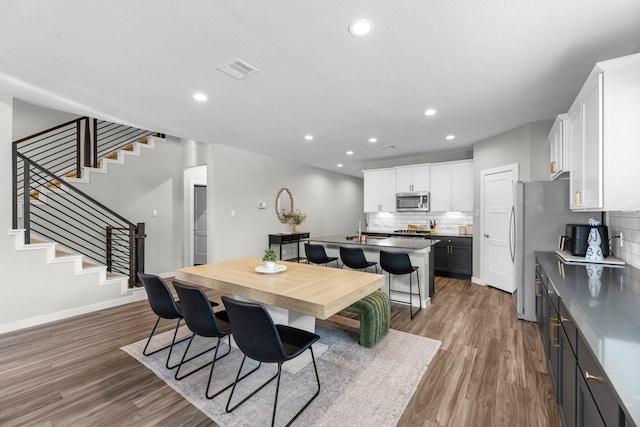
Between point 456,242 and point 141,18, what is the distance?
571 centimetres

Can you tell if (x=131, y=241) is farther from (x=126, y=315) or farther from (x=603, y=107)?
(x=603, y=107)

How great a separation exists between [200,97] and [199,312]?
91.6 inches

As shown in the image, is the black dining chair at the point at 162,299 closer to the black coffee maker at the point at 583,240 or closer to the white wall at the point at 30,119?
the black coffee maker at the point at 583,240

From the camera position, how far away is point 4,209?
3.27 meters

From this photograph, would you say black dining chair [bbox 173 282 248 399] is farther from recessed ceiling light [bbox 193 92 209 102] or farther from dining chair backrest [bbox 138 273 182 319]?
recessed ceiling light [bbox 193 92 209 102]

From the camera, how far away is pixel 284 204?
7.16 meters

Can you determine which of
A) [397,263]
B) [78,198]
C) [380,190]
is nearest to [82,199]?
[78,198]

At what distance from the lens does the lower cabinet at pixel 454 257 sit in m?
5.53

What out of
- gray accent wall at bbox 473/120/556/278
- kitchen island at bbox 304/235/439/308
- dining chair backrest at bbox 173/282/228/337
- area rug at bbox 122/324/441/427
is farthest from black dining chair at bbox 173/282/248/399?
gray accent wall at bbox 473/120/556/278

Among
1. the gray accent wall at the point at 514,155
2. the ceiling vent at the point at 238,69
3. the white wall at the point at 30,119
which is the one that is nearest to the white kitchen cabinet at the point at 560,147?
the gray accent wall at the point at 514,155

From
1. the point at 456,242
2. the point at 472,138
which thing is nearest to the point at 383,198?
the point at 456,242

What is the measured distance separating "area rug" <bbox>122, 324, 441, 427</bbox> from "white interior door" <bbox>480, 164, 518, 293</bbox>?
252 centimetres

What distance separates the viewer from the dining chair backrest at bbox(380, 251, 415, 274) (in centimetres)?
363

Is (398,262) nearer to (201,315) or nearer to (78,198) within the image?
(201,315)
